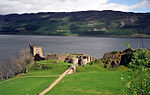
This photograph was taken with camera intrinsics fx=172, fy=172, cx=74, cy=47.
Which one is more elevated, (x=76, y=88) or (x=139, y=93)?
(x=139, y=93)

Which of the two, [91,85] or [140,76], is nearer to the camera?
[140,76]

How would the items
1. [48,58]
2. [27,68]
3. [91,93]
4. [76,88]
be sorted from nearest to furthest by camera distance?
[91,93]
[76,88]
[27,68]
[48,58]

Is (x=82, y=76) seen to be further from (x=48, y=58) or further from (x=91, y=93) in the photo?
(x=48, y=58)

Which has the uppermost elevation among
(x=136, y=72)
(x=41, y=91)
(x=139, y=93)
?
(x=136, y=72)

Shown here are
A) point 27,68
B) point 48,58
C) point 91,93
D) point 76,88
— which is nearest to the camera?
point 91,93

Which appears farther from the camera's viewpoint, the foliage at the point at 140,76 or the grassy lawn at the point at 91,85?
the grassy lawn at the point at 91,85

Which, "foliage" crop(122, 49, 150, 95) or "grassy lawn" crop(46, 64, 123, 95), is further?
"grassy lawn" crop(46, 64, 123, 95)

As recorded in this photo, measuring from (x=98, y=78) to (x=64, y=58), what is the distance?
39993 mm

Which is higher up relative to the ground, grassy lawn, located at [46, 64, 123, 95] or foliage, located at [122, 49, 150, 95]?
foliage, located at [122, 49, 150, 95]

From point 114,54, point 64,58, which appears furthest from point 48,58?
point 114,54

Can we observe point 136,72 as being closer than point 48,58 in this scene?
Yes

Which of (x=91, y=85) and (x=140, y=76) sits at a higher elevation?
(x=140, y=76)

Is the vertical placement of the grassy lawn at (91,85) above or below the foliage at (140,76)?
below

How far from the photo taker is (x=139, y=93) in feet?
62.2
